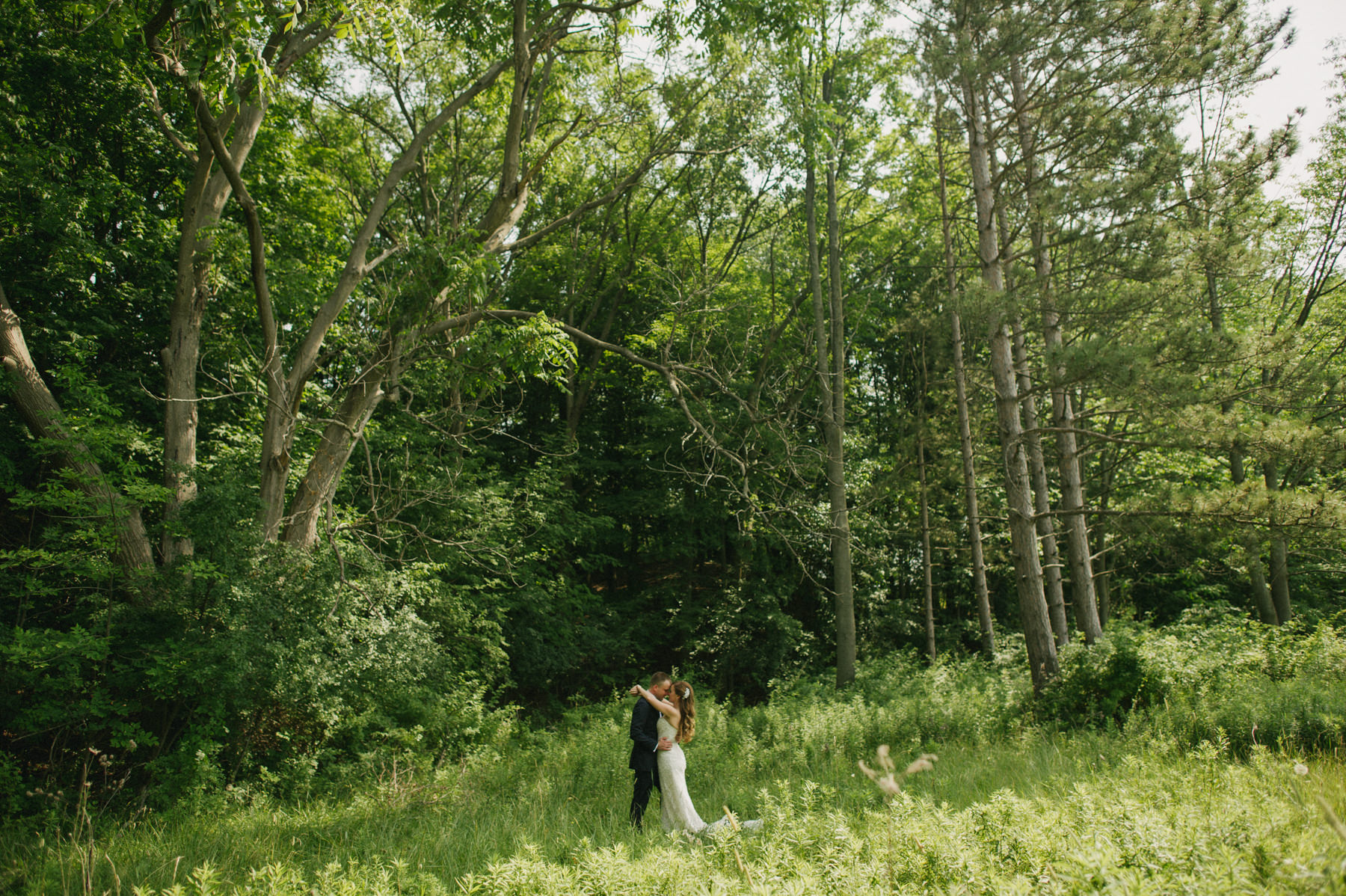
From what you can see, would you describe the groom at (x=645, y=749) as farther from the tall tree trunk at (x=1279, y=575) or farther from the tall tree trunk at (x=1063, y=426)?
the tall tree trunk at (x=1279, y=575)

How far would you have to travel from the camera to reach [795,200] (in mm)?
17312

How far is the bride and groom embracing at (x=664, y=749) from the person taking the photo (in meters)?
5.89

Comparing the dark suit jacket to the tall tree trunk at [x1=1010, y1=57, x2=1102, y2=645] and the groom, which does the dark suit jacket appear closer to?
the groom

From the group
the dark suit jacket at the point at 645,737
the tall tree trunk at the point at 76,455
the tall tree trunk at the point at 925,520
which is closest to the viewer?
the dark suit jacket at the point at 645,737

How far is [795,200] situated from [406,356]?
12.0 meters

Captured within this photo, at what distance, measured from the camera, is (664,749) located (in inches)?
240

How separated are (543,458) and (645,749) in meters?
10.6

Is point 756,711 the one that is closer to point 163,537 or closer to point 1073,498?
point 1073,498

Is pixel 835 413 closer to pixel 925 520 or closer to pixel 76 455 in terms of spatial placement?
pixel 925 520

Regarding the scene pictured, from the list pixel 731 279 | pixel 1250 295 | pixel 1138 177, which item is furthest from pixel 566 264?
pixel 1250 295

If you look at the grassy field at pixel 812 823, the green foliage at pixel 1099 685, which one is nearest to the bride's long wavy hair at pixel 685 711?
the grassy field at pixel 812 823

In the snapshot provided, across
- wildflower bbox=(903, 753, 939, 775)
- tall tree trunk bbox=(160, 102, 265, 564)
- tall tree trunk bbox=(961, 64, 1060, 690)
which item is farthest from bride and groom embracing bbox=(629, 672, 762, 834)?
tall tree trunk bbox=(160, 102, 265, 564)

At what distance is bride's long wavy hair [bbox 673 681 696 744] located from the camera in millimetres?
6297

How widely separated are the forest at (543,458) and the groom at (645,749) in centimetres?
47
